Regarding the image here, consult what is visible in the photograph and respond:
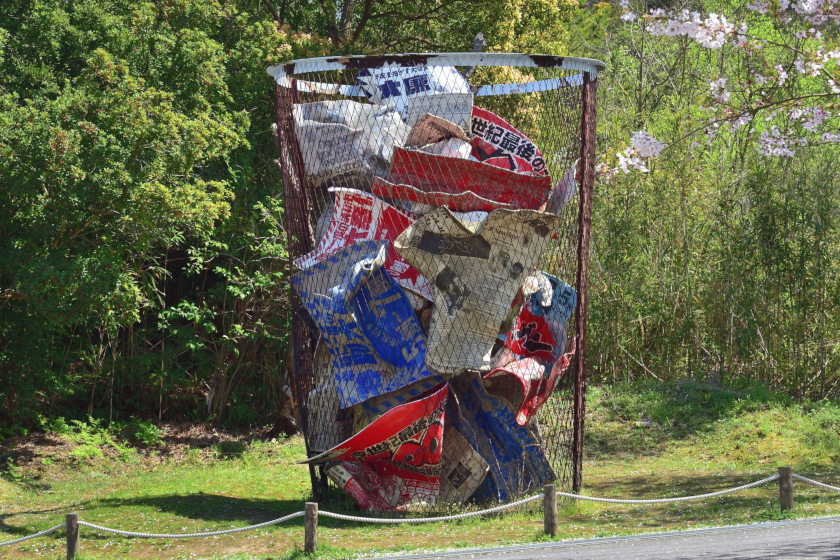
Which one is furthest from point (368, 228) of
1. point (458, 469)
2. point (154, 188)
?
point (154, 188)

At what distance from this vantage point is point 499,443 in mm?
7344

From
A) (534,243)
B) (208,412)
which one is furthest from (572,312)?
(208,412)

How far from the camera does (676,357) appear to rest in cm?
1216

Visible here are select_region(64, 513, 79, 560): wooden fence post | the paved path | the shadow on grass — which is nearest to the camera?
the paved path

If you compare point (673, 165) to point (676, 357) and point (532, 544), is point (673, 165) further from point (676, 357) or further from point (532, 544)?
point (532, 544)

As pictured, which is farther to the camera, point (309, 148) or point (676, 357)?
point (676, 357)

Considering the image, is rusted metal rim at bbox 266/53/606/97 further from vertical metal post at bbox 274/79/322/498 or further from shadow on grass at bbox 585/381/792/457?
shadow on grass at bbox 585/381/792/457

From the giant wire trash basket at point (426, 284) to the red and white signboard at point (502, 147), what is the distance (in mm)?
15

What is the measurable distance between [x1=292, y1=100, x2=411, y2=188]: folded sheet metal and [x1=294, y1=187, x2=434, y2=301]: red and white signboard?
229 millimetres

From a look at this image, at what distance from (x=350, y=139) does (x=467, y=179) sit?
94 cm

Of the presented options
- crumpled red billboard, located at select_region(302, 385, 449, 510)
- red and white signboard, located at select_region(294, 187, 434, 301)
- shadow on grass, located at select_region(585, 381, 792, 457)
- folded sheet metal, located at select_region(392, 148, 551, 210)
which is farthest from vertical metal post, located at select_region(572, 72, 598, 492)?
shadow on grass, located at select_region(585, 381, 792, 457)

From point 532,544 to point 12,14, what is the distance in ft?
27.7

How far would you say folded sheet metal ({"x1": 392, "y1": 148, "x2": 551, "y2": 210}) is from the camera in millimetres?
6871

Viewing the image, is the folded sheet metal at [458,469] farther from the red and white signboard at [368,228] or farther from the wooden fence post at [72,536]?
the wooden fence post at [72,536]
